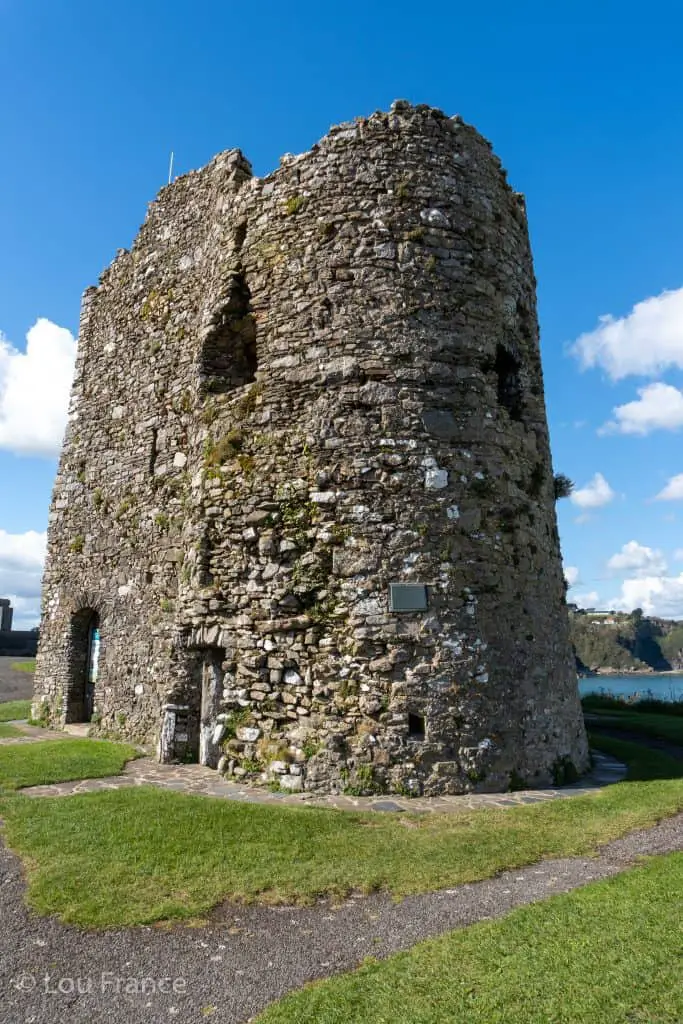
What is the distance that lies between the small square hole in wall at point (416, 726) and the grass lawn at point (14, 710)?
11217 mm

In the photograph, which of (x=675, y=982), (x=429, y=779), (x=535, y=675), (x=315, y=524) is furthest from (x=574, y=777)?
(x=675, y=982)

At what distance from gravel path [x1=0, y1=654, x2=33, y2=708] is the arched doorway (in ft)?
24.6

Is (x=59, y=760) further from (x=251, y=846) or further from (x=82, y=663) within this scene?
(x=251, y=846)

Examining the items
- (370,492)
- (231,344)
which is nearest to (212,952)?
(370,492)

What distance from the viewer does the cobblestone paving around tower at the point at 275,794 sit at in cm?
733

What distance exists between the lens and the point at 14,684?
2194 centimetres

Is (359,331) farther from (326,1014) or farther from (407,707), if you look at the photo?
(326,1014)

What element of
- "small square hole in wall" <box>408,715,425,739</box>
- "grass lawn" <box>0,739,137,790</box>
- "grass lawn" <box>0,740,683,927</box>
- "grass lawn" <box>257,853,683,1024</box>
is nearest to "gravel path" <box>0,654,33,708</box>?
"grass lawn" <box>0,739,137,790</box>

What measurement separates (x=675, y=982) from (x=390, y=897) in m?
2.05

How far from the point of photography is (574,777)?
29.3 feet

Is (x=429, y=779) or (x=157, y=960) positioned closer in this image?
(x=157, y=960)

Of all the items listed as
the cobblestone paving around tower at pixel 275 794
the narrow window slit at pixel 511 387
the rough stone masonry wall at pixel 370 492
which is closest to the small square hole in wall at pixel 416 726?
the rough stone masonry wall at pixel 370 492

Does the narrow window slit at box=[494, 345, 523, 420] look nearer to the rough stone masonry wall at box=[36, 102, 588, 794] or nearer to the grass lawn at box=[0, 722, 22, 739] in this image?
the rough stone masonry wall at box=[36, 102, 588, 794]

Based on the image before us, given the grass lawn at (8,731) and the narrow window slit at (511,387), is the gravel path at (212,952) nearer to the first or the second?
the narrow window slit at (511,387)
